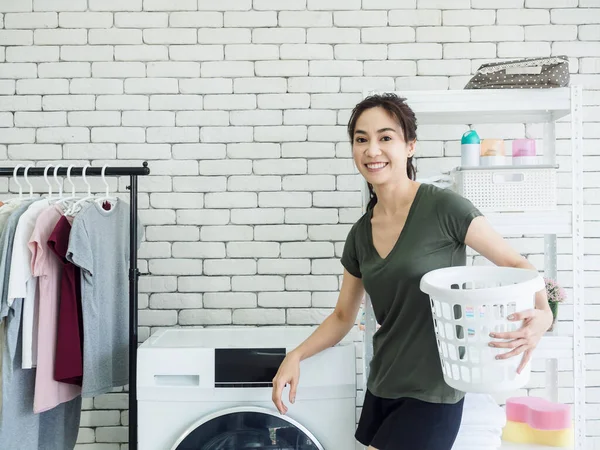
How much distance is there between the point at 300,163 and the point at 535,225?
1.08 metres

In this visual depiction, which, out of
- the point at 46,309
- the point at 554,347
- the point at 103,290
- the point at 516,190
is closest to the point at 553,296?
the point at 554,347

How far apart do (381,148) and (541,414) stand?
1178 mm

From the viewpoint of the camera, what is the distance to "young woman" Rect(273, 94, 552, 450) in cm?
148

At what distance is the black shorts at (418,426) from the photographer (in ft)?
4.85

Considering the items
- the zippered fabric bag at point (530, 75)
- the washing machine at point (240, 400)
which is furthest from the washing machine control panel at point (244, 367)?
the zippered fabric bag at point (530, 75)

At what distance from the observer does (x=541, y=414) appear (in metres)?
1.95

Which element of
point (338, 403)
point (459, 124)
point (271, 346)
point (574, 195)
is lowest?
point (338, 403)

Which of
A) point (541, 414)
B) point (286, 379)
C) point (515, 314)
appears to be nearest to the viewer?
point (515, 314)

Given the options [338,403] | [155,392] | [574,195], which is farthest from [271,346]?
[574,195]

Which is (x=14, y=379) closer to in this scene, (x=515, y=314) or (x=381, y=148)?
(x=381, y=148)

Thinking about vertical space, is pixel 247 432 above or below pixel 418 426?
Result: below

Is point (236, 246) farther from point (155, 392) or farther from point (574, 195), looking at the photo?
point (574, 195)

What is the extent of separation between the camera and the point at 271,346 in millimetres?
1939

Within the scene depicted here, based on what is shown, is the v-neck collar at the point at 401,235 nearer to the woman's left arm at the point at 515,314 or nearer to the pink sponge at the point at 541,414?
the woman's left arm at the point at 515,314
